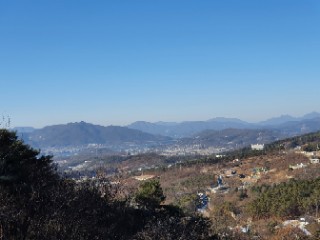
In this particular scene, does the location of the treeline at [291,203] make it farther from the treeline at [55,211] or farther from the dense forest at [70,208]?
the treeline at [55,211]

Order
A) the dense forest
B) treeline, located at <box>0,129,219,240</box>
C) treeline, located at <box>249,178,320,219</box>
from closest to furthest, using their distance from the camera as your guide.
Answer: treeline, located at <box>0,129,219,240</box>, the dense forest, treeline, located at <box>249,178,320,219</box>

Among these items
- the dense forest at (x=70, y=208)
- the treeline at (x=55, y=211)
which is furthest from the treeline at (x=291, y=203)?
the treeline at (x=55, y=211)

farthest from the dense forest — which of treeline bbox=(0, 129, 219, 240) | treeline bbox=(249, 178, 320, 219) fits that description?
treeline bbox=(249, 178, 320, 219)

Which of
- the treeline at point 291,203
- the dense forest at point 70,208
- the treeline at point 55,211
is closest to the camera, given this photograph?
the treeline at point 55,211

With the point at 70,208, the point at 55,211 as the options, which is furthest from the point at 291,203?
the point at 55,211

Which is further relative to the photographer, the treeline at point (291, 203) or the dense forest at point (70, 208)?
the treeline at point (291, 203)

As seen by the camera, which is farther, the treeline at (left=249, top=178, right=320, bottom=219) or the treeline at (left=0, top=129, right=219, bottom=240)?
the treeline at (left=249, top=178, right=320, bottom=219)

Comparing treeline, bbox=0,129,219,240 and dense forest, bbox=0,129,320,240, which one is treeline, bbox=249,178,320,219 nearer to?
dense forest, bbox=0,129,320,240
